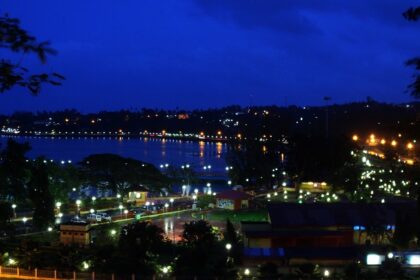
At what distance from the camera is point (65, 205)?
869 inches

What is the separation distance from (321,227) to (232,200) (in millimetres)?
7611

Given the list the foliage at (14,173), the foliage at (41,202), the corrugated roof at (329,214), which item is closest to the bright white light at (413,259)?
the corrugated roof at (329,214)

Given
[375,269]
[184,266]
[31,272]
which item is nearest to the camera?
[31,272]

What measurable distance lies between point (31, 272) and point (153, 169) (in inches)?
656

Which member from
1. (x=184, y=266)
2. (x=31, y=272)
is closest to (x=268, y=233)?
(x=184, y=266)

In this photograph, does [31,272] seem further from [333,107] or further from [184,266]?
[333,107]

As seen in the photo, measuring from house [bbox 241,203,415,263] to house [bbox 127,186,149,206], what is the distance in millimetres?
9895

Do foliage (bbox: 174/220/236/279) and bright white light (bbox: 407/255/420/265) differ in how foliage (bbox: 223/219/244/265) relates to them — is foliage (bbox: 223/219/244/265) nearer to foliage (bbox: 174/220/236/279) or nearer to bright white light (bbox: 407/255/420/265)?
foliage (bbox: 174/220/236/279)

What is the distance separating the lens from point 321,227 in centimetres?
1608

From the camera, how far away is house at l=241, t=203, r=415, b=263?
14969 millimetres

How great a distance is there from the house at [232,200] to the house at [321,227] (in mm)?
6427

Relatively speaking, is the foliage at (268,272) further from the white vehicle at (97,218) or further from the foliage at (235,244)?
the white vehicle at (97,218)

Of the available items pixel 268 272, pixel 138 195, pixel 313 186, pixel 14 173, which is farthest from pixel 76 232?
pixel 313 186

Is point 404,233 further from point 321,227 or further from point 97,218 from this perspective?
point 97,218
